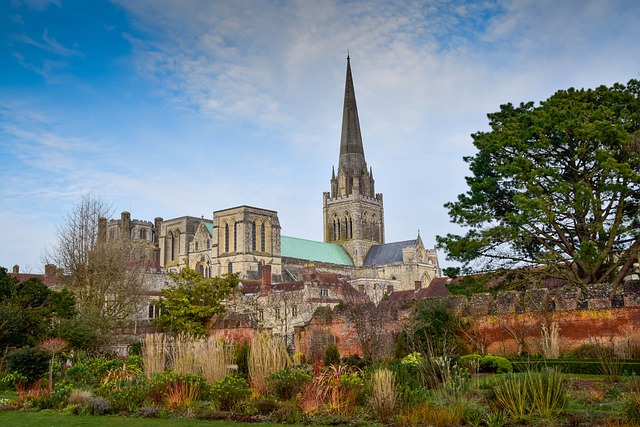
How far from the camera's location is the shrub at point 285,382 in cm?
1327

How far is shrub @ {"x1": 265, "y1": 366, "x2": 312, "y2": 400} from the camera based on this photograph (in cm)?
1327

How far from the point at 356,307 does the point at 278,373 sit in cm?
1311

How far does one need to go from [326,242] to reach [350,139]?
56.4ft

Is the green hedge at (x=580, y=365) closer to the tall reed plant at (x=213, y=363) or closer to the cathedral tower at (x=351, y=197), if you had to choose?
the tall reed plant at (x=213, y=363)

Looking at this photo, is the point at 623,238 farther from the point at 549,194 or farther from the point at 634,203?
the point at 549,194

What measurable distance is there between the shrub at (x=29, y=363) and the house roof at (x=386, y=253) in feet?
263

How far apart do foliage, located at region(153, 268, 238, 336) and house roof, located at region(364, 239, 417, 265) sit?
6377 centimetres

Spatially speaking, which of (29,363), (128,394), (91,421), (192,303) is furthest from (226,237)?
(91,421)

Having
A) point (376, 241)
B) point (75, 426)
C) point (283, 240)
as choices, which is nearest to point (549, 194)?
point (75, 426)

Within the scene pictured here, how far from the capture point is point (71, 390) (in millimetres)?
14375

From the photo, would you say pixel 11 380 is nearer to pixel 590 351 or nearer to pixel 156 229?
pixel 590 351

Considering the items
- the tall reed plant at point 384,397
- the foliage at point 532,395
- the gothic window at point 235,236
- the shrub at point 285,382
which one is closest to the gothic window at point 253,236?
the gothic window at point 235,236

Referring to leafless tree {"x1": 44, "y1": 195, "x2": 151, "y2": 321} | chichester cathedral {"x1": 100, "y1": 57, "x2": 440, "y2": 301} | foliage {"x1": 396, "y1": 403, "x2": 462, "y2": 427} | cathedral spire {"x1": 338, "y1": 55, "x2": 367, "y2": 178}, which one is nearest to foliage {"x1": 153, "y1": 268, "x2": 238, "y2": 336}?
leafless tree {"x1": 44, "y1": 195, "x2": 151, "y2": 321}

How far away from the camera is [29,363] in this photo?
62.6 feet
